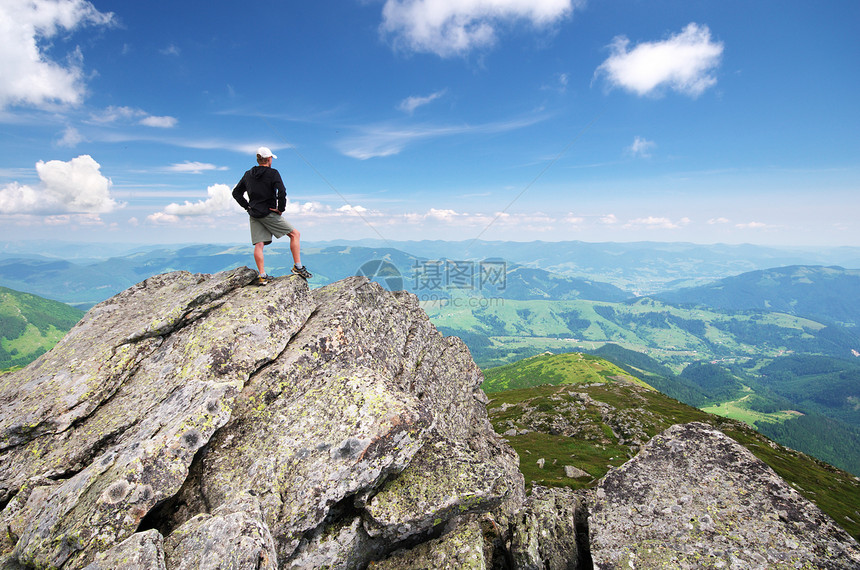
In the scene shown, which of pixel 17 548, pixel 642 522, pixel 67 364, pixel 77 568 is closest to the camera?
pixel 77 568

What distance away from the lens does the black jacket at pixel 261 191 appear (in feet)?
63.6

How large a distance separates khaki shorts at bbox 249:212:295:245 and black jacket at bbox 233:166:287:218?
1.45 feet

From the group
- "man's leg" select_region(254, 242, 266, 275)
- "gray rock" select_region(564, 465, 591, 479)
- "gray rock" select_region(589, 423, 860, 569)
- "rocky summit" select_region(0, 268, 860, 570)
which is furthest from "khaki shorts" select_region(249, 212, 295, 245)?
"gray rock" select_region(564, 465, 591, 479)

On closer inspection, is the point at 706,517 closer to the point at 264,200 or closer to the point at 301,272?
the point at 301,272

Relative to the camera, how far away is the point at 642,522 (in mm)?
16047

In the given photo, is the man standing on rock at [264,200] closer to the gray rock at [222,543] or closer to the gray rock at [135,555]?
the gray rock at [222,543]

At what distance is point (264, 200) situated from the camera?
65.2ft

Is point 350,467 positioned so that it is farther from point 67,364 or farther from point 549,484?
point 549,484

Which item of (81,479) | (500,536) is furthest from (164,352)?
(500,536)

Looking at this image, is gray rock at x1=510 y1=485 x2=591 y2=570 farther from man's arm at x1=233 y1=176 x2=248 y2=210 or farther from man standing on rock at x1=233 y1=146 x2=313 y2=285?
man's arm at x1=233 y1=176 x2=248 y2=210

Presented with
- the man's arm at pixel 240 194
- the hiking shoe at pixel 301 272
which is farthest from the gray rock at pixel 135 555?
the man's arm at pixel 240 194

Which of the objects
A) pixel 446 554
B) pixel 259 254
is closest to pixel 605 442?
pixel 446 554

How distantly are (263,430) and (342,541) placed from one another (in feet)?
17.8

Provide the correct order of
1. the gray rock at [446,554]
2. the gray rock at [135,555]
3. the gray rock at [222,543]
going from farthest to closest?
1. the gray rock at [446,554]
2. the gray rock at [222,543]
3. the gray rock at [135,555]
